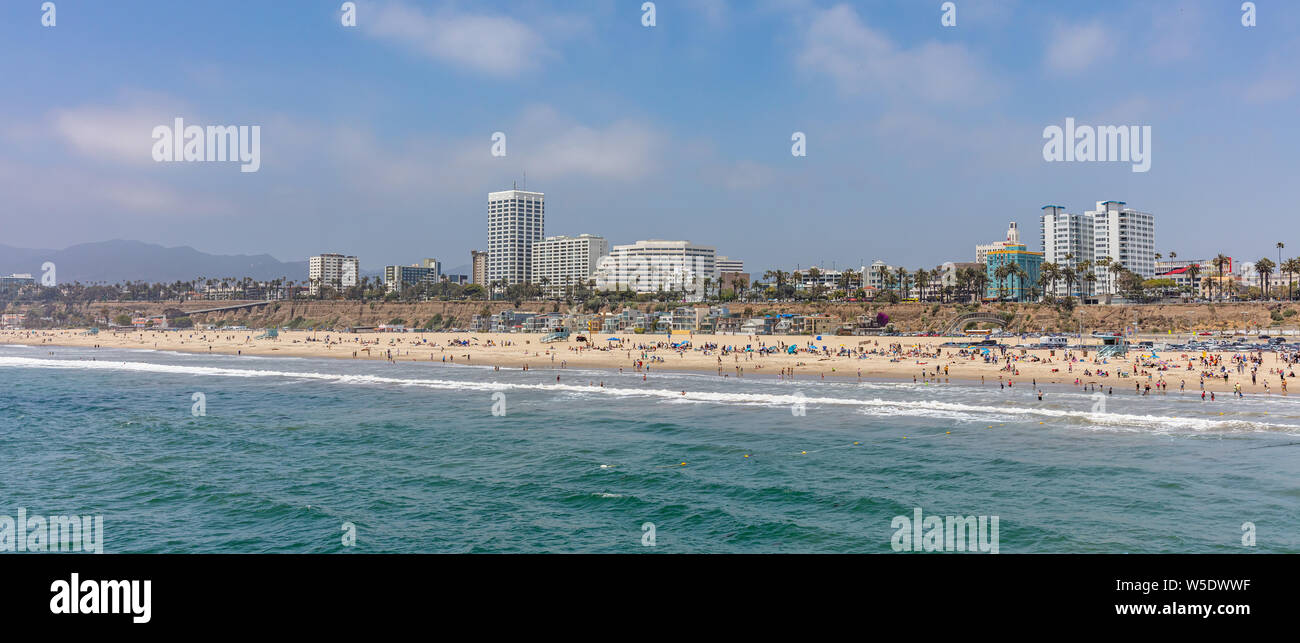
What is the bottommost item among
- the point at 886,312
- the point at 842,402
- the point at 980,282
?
the point at 842,402

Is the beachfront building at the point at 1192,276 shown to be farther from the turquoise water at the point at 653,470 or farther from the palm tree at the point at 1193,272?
the turquoise water at the point at 653,470

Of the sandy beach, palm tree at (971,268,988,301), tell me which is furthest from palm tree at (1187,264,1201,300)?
the sandy beach

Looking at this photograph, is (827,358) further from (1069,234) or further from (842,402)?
(1069,234)

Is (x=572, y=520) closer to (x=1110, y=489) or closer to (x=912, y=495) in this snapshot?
(x=912, y=495)

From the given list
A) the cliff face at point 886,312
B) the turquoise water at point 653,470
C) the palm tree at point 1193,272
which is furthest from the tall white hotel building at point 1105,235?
the turquoise water at point 653,470

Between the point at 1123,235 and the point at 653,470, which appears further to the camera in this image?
the point at 1123,235

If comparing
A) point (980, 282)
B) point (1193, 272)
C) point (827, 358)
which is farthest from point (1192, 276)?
point (827, 358)

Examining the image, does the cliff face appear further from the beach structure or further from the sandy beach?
the beach structure
